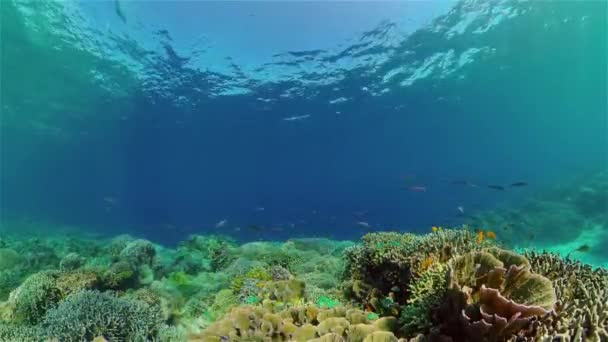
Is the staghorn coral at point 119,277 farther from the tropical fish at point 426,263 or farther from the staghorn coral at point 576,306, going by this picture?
the staghorn coral at point 576,306

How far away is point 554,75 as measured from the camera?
3869 centimetres

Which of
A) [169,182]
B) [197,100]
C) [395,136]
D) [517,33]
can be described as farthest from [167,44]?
[169,182]

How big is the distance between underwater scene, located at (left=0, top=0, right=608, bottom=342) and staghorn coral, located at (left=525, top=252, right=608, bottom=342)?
21mm

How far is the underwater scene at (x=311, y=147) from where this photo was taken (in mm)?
3914

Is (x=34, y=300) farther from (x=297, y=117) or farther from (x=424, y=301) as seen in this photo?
(x=297, y=117)

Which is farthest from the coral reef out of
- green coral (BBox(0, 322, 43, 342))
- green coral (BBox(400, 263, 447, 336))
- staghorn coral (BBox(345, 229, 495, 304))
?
green coral (BBox(0, 322, 43, 342))

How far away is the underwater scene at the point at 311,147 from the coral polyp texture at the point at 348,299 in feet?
0.09

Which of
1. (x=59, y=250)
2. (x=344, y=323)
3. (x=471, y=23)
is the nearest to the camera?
(x=344, y=323)

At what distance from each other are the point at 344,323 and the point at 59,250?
58.6ft

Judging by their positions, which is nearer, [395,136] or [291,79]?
[291,79]

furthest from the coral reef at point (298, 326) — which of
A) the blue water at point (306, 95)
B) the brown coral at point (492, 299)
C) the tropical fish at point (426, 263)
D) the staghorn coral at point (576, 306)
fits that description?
the blue water at point (306, 95)

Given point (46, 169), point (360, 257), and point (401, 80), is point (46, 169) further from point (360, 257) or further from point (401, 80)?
point (360, 257)

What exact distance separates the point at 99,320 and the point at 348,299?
412 centimetres

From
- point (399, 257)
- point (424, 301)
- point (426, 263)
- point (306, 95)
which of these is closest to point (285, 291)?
point (399, 257)
